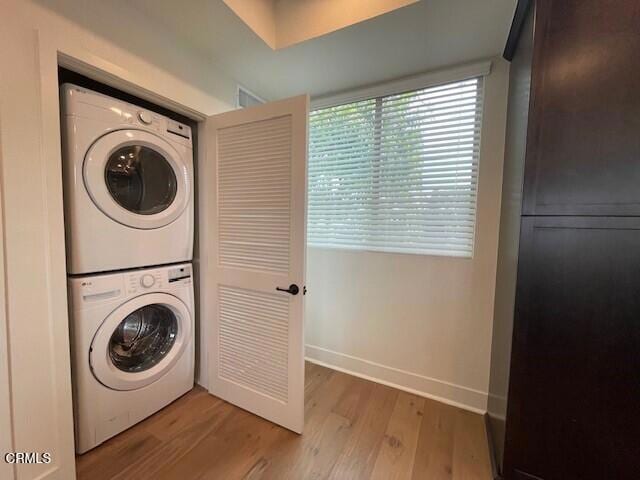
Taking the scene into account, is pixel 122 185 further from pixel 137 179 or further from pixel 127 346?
pixel 127 346

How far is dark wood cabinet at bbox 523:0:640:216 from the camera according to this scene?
0.87 meters

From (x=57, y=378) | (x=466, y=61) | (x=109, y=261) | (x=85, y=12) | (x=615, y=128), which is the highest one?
(x=466, y=61)

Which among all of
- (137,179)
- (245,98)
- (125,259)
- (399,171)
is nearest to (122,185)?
(137,179)

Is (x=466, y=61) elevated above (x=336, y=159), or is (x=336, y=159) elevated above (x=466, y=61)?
(x=466, y=61)

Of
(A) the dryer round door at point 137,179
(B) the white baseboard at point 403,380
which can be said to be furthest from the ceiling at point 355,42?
(B) the white baseboard at point 403,380

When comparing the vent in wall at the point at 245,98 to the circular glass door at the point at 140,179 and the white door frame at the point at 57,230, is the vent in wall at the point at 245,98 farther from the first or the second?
the white door frame at the point at 57,230

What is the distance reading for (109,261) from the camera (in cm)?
134

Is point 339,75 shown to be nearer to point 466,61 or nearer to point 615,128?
point 466,61

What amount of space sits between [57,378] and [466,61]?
2751 millimetres

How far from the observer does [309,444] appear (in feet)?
4.73

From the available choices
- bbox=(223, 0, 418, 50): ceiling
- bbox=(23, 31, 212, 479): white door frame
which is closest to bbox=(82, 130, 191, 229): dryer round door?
bbox=(23, 31, 212, 479): white door frame

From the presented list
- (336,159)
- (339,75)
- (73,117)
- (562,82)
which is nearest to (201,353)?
(73,117)

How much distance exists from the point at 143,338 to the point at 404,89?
7.96ft

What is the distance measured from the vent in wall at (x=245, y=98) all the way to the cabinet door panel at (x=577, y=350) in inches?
78.4
